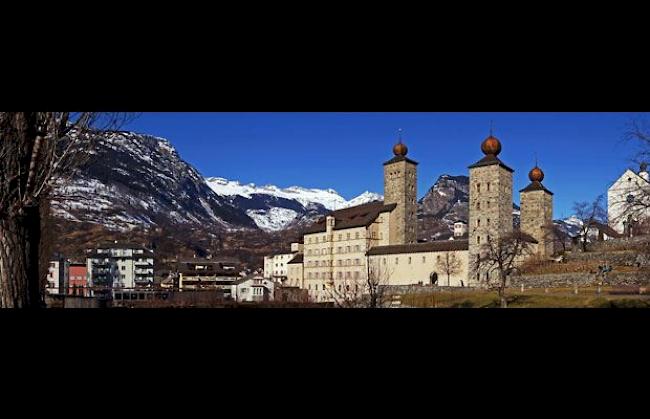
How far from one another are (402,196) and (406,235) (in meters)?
4.81

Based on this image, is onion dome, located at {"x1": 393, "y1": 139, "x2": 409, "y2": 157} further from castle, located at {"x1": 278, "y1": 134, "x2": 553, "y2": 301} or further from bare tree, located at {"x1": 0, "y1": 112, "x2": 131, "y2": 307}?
bare tree, located at {"x1": 0, "y1": 112, "x2": 131, "y2": 307}

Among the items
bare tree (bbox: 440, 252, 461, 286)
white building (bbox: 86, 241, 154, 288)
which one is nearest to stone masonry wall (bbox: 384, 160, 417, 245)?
bare tree (bbox: 440, 252, 461, 286)

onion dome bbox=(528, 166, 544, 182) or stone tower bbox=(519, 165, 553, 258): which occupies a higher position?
onion dome bbox=(528, 166, 544, 182)

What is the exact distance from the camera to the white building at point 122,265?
110875 millimetres

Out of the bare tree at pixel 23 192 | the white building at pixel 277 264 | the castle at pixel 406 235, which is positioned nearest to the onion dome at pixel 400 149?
the castle at pixel 406 235

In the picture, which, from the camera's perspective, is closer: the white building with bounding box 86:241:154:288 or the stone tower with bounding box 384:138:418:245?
the stone tower with bounding box 384:138:418:245

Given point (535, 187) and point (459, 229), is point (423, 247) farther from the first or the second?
point (459, 229)

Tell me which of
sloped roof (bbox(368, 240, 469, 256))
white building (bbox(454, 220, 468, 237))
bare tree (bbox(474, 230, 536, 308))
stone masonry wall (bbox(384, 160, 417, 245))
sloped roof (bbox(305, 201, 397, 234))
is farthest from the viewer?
white building (bbox(454, 220, 468, 237))

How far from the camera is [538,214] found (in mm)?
66062

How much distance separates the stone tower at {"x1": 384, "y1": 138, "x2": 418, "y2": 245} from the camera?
76000 millimetres

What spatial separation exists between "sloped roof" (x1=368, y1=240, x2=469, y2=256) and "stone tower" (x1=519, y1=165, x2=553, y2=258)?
686 cm

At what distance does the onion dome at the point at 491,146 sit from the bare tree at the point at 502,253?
35.7 feet
